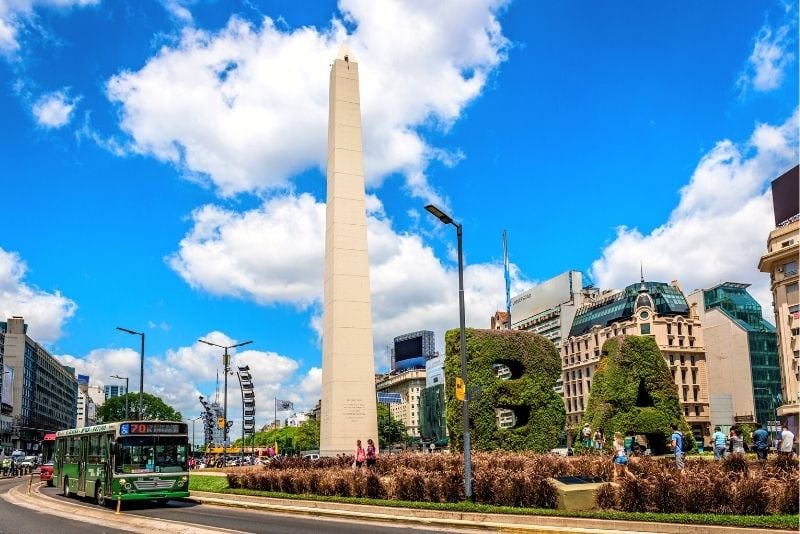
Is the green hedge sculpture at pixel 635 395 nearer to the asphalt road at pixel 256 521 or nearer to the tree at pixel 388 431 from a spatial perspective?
the asphalt road at pixel 256 521

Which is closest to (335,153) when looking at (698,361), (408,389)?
(698,361)

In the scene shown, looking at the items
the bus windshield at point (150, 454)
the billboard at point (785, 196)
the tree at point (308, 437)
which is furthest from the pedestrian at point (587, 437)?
the tree at point (308, 437)

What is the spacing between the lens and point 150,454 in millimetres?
23719

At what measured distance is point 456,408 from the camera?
35.8 metres

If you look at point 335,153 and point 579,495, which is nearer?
point 579,495

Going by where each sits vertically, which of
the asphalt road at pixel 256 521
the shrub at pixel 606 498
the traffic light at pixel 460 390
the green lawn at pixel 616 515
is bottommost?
the asphalt road at pixel 256 521

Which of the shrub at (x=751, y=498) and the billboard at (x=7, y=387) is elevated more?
the billboard at (x=7, y=387)

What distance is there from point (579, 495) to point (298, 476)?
36.7 feet

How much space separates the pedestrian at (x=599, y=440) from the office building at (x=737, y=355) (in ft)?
223

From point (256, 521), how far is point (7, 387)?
114m

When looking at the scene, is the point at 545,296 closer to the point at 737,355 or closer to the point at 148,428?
the point at 737,355

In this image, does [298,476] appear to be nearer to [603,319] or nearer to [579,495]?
[579,495]

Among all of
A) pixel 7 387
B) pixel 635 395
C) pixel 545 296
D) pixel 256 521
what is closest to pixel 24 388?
pixel 7 387

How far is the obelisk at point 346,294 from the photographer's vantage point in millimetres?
36969
